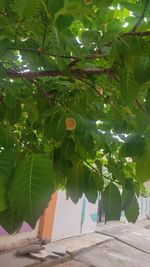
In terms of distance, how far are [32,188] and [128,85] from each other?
1.48ft

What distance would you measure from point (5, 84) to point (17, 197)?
807 mm

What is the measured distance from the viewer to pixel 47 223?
8.95 metres

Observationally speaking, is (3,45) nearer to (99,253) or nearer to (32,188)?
(32,188)

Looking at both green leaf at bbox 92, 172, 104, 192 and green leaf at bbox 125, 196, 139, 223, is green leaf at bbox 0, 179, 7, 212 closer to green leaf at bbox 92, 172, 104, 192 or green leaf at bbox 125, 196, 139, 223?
green leaf at bbox 92, 172, 104, 192

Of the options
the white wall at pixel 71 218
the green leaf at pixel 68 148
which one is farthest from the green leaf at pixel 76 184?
the white wall at pixel 71 218

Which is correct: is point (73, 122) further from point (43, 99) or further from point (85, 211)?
point (85, 211)

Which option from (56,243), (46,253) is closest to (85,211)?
(56,243)

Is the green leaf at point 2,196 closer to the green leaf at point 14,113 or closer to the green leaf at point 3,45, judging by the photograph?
the green leaf at point 3,45

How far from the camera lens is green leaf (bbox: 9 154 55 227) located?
70 cm

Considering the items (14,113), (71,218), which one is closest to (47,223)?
(71,218)

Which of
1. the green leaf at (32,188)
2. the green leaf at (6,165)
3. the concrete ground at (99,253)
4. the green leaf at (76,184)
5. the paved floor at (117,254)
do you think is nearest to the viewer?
the green leaf at (32,188)

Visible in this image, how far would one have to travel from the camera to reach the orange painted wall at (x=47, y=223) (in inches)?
343

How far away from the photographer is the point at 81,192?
115cm

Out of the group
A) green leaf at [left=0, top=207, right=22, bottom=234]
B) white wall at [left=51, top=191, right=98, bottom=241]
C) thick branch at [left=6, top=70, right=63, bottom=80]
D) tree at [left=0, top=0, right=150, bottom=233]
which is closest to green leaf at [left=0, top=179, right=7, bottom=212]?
tree at [left=0, top=0, right=150, bottom=233]
